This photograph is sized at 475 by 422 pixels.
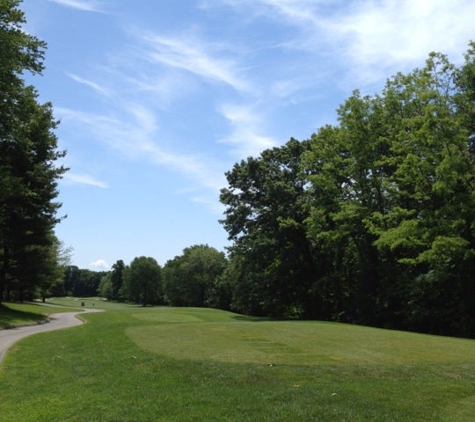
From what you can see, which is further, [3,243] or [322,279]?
[322,279]

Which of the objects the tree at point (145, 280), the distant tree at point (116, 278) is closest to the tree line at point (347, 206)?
the tree at point (145, 280)

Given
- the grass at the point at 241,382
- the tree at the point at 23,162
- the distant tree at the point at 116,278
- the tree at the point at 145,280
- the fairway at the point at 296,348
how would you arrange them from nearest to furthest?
the grass at the point at 241,382 → the fairway at the point at 296,348 → the tree at the point at 23,162 → the tree at the point at 145,280 → the distant tree at the point at 116,278

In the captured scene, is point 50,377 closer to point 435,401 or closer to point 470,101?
point 435,401

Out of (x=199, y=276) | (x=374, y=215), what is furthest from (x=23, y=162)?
(x=199, y=276)

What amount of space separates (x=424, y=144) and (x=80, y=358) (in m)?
22.4

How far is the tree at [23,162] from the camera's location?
2158cm

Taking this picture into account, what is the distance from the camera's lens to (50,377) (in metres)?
10.6

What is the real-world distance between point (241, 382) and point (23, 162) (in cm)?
2931

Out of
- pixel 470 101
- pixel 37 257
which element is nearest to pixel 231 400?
pixel 470 101

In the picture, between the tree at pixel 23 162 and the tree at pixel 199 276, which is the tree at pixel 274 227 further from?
the tree at pixel 199 276

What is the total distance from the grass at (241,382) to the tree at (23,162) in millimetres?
13626

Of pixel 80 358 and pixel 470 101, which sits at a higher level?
pixel 470 101

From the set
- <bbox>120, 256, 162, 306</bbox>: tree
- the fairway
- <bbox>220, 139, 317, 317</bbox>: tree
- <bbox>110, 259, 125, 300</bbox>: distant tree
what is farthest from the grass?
<bbox>110, 259, 125, 300</bbox>: distant tree

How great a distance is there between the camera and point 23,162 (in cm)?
3303
